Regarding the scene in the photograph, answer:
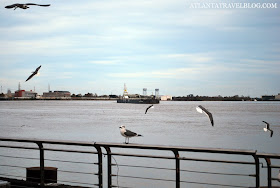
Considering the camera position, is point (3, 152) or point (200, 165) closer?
point (200, 165)

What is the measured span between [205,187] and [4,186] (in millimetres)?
14186

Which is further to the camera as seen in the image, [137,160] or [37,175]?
[137,160]

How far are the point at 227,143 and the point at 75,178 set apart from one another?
2301cm

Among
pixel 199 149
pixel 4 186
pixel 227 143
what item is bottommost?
pixel 227 143

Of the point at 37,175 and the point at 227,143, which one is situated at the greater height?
the point at 37,175

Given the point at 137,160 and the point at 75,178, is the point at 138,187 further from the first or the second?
the point at 137,160

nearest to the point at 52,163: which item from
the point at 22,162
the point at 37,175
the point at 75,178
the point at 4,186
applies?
the point at 22,162

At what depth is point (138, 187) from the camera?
17.3 meters

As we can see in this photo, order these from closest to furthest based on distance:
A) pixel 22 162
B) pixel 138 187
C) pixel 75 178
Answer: pixel 138 187, pixel 75 178, pixel 22 162

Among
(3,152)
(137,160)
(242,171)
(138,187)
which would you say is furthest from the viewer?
(3,152)

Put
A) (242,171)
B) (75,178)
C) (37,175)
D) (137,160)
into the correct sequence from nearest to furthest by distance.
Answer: (37,175), (75,178), (242,171), (137,160)

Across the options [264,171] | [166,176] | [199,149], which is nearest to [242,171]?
[264,171]

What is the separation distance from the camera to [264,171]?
22.4 meters

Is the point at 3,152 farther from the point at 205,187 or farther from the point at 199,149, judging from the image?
the point at 199,149
